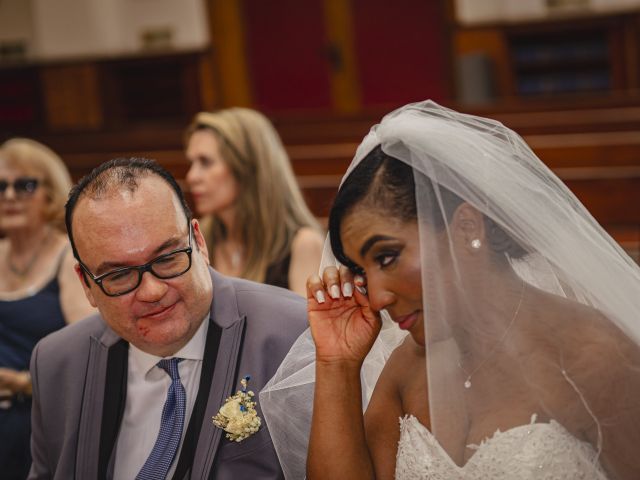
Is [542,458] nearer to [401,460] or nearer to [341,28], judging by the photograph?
[401,460]

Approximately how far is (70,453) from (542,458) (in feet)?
3.82

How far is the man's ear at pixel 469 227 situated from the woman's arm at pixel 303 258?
180cm

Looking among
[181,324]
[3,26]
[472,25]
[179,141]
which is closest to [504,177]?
[181,324]

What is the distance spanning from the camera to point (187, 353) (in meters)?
2.18

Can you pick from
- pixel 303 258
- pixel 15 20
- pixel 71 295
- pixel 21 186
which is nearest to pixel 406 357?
pixel 303 258

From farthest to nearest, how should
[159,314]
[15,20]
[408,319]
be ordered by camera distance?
[15,20] < [159,314] < [408,319]

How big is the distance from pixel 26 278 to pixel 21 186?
40cm

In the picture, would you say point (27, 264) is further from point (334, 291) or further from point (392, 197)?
point (392, 197)

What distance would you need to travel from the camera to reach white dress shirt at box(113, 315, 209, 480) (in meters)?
2.15

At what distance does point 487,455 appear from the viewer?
1705mm

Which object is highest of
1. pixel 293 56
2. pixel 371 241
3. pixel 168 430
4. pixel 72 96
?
pixel 293 56

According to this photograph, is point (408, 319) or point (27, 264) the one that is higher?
point (408, 319)

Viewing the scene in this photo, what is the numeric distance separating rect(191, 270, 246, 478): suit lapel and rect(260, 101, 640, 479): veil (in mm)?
518

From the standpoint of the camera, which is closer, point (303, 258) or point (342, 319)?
point (342, 319)
